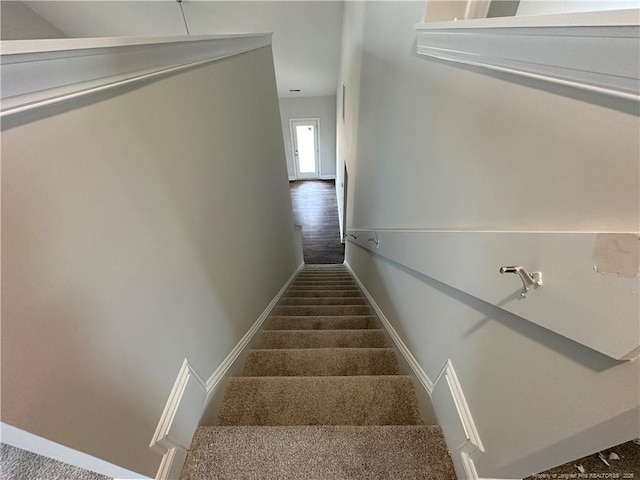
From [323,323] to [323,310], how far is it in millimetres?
451

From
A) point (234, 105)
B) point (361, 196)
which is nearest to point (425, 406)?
point (234, 105)

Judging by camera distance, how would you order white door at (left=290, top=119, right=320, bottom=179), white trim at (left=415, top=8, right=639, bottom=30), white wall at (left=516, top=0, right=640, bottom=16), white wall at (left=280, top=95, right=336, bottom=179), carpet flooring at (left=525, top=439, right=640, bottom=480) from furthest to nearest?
1. white door at (left=290, top=119, right=320, bottom=179)
2. white wall at (left=280, top=95, right=336, bottom=179)
3. carpet flooring at (left=525, top=439, right=640, bottom=480)
4. white wall at (left=516, top=0, right=640, bottom=16)
5. white trim at (left=415, top=8, right=639, bottom=30)

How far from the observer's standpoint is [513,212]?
2.13 feet

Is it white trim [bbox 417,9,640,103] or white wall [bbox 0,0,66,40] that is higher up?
white wall [bbox 0,0,66,40]

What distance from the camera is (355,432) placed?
1.01 m

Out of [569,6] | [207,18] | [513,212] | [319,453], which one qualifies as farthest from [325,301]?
[207,18]

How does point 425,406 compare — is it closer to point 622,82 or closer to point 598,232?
point 598,232

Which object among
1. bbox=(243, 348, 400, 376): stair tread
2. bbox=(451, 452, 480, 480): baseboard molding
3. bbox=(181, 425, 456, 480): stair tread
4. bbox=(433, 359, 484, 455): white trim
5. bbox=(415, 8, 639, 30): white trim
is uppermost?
bbox=(415, 8, 639, 30): white trim

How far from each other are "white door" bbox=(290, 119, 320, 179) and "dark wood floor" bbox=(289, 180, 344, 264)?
368 millimetres

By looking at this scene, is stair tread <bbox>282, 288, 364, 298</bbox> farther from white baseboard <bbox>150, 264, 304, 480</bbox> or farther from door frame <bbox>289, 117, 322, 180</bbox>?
door frame <bbox>289, 117, 322, 180</bbox>

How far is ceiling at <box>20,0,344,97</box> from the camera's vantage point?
3.55 m

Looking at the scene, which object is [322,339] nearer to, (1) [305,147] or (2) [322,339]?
(2) [322,339]

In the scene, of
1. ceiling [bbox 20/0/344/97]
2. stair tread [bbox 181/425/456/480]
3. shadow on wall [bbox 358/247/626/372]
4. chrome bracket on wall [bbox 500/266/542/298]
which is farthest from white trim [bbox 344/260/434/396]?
ceiling [bbox 20/0/344/97]

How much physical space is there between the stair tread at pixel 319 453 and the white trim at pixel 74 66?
1.09 m
